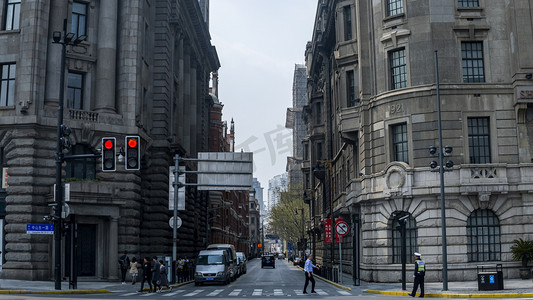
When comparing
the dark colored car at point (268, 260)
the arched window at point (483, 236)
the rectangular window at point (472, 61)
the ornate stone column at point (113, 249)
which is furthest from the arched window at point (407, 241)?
the dark colored car at point (268, 260)

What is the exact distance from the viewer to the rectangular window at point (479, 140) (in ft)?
119

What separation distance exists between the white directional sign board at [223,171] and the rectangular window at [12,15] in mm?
15743

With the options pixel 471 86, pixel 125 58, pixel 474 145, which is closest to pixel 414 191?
pixel 474 145

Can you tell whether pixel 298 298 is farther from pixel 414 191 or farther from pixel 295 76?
pixel 295 76

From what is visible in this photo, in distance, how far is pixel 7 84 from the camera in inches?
1545

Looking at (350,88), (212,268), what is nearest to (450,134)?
(350,88)

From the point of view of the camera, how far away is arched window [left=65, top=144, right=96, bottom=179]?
3981 centimetres

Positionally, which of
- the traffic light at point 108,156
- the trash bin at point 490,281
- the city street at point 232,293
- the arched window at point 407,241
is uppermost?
the traffic light at point 108,156

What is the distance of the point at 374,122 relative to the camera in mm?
39000

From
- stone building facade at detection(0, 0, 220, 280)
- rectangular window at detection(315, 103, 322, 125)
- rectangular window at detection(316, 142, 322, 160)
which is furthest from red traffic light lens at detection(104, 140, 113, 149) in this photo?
rectangular window at detection(315, 103, 322, 125)

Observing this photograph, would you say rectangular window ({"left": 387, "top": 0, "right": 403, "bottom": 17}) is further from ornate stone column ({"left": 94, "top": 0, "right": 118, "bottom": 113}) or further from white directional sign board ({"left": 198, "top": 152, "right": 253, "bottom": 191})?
ornate stone column ({"left": 94, "top": 0, "right": 118, "bottom": 113})

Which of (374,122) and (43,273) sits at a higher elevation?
(374,122)

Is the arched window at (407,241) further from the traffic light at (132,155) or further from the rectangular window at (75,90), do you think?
the rectangular window at (75,90)

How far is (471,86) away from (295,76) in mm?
159829
